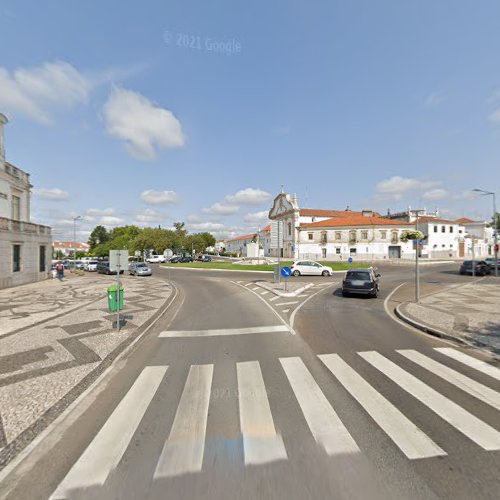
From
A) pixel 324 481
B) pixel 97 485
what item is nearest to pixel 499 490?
pixel 324 481

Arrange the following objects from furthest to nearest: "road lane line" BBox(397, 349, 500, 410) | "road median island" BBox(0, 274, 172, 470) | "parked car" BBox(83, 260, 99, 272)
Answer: "parked car" BBox(83, 260, 99, 272), "road lane line" BBox(397, 349, 500, 410), "road median island" BBox(0, 274, 172, 470)

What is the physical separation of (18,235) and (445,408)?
88.5 feet

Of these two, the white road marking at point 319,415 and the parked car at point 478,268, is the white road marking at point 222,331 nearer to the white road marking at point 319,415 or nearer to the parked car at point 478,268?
the white road marking at point 319,415

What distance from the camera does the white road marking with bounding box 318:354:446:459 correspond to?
3346 millimetres

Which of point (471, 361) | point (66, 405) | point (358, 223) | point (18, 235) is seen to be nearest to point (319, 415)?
point (66, 405)

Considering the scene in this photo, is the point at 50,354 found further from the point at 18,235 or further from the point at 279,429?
the point at 18,235

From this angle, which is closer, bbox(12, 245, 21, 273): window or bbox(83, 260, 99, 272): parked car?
bbox(12, 245, 21, 273): window

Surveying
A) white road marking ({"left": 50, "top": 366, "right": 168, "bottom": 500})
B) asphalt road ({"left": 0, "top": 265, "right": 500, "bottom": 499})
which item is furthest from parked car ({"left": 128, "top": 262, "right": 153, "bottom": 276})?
white road marking ({"left": 50, "top": 366, "right": 168, "bottom": 500})

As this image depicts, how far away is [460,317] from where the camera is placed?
10031 mm

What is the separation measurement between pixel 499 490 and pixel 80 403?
5.58 m

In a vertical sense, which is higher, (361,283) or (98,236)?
(98,236)

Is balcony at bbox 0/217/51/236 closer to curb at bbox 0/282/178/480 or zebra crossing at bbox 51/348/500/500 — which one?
curb at bbox 0/282/178/480

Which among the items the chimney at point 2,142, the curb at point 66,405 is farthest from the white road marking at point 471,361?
the chimney at point 2,142

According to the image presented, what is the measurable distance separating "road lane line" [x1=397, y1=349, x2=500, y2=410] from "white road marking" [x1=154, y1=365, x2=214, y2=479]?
4497 millimetres
